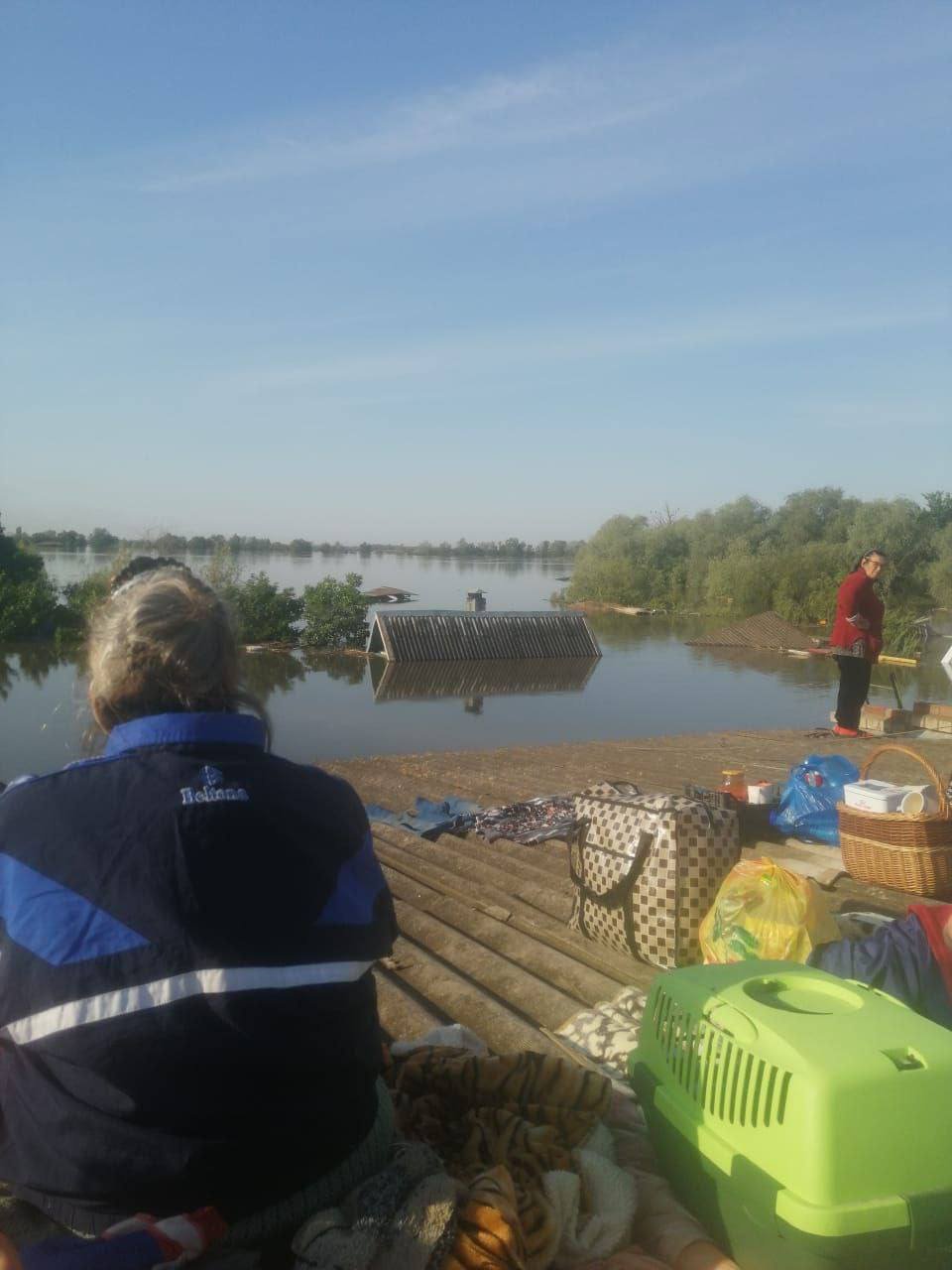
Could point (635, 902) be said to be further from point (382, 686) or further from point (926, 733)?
point (382, 686)

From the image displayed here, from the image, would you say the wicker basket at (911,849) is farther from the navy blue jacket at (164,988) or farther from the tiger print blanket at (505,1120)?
the navy blue jacket at (164,988)

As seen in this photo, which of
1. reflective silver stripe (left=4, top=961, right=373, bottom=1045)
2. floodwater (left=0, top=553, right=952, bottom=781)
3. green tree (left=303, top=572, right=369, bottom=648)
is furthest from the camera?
green tree (left=303, top=572, right=369, bottom=648)

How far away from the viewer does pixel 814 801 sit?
5.54m

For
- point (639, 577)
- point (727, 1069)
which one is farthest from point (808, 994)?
point (639, 577)

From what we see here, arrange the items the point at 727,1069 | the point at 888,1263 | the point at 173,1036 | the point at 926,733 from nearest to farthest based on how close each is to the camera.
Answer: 1. the point at 173,1036
2. the point at 888,1263
3. the point at 727,1069
4. the point at 926,733

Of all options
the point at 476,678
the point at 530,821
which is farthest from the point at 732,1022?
the point at 476,678

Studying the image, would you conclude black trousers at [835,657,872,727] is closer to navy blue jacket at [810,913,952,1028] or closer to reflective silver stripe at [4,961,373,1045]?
navy blue jacket at [810,913,952,1028]

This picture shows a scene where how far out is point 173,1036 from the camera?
5.37 feet

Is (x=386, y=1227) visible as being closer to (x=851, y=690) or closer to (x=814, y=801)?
(x=814, y=801)

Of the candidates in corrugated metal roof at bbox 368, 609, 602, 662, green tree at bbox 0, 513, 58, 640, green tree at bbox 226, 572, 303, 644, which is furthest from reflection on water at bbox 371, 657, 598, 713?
green tree at bbox 0, 513, 58, 640

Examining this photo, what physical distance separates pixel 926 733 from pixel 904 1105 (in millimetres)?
10605

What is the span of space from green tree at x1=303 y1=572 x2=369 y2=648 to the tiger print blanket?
110 feet

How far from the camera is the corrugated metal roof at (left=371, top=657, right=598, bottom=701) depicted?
82.8 feet

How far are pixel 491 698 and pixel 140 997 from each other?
22.7 metres
